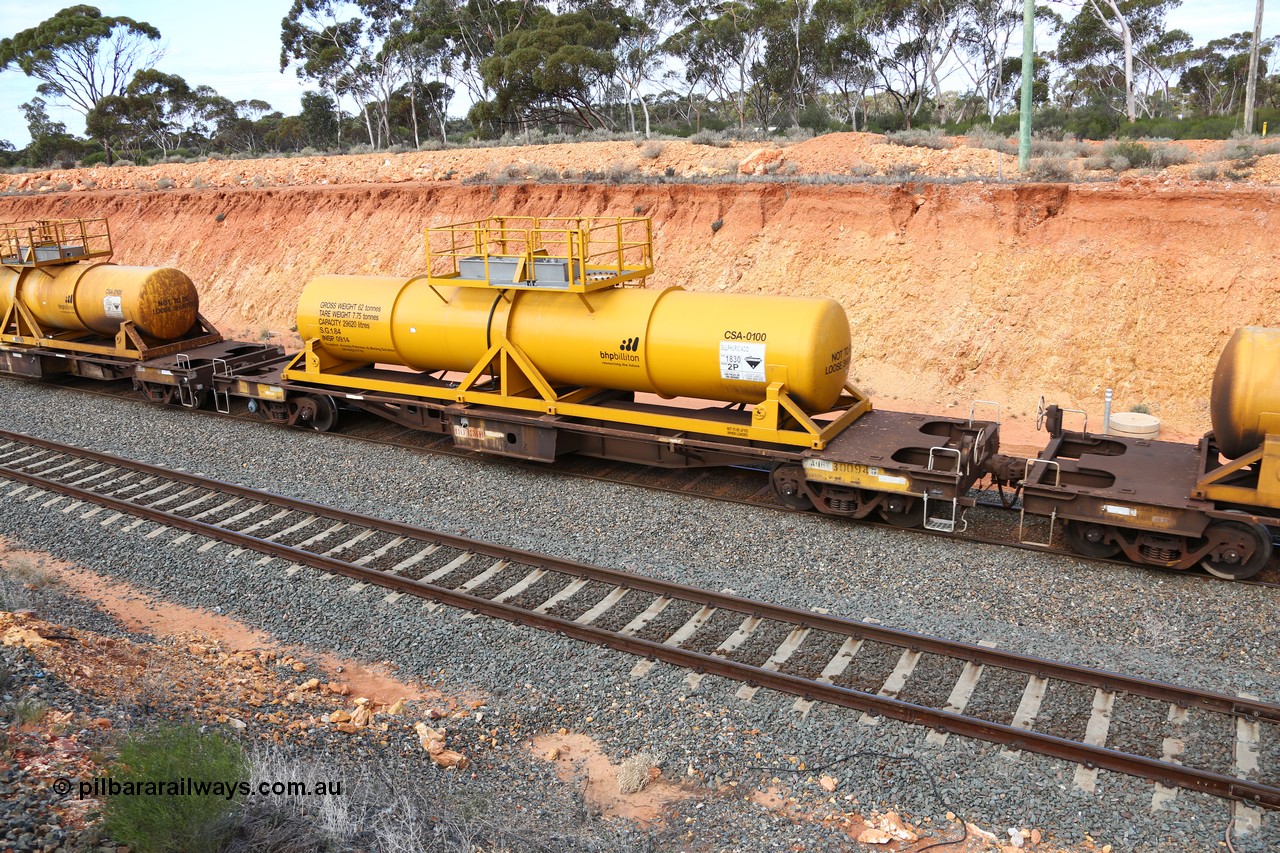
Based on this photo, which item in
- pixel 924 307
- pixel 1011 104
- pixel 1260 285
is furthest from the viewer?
pixel 1011 104

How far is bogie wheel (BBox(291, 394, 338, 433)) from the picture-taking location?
1597 centimetres

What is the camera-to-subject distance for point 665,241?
2331cm

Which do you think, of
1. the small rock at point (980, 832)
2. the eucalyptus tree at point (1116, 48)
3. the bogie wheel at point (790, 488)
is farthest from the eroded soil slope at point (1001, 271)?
the eucalyptus tree at point (1116, 48)

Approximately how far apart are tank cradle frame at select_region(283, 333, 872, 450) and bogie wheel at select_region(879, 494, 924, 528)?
110 cm

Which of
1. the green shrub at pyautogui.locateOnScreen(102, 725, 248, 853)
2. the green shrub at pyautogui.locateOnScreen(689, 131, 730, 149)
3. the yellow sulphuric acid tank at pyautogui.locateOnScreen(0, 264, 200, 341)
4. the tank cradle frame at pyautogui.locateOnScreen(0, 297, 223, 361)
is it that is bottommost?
the green shrub at pyautogui.locateOnScreen(102, 725, 248, 853)

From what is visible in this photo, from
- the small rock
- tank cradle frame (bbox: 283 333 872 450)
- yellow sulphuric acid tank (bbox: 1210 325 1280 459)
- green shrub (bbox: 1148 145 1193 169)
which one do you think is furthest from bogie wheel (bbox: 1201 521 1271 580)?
green shrub (bbox: 1148 145 1193 169)

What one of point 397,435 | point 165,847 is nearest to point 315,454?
point 397,435

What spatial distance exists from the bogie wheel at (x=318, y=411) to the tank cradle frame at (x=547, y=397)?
0.31 metres

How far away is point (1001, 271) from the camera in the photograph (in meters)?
18.7

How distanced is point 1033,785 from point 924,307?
538 inches

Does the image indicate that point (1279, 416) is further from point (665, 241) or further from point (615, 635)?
point (665, 241)

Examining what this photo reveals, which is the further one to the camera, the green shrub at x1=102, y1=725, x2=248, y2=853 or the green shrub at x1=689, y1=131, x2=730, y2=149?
the green shrub at x1=689, y1=131, x2=730, y2=149

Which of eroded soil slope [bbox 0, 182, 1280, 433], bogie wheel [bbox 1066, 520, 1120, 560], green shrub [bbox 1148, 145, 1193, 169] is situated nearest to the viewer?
bogie wheel [bbox 1066, 520, 1120, 560]

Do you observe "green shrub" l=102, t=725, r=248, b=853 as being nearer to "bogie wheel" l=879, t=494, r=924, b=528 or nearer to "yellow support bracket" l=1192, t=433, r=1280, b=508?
"bogie wheel" l=879, t=494, r=924, b=528
